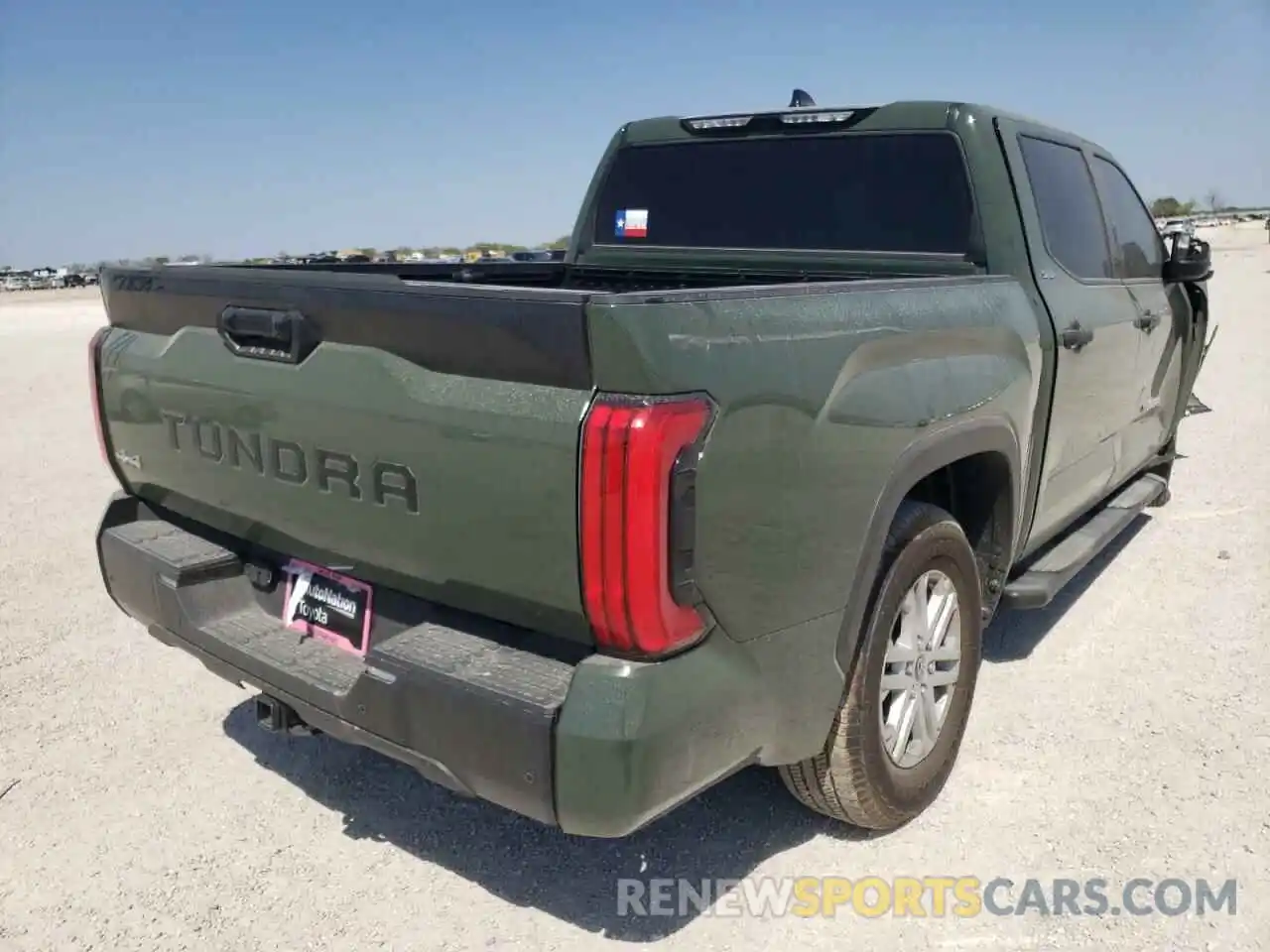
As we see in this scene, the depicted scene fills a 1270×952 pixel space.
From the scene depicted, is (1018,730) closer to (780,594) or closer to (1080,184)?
(780,594)

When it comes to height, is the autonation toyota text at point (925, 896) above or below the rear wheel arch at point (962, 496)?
below

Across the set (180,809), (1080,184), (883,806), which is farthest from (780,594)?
(1080,184)

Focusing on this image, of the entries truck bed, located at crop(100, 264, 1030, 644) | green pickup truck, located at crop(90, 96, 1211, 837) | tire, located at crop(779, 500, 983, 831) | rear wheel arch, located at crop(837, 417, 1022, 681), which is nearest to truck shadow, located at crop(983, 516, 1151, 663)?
green pickup truck, located at crop(90, 96, 1211, 837)


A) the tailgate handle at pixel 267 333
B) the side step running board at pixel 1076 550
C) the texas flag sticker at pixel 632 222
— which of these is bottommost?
the side step running board at pixel 1076 550

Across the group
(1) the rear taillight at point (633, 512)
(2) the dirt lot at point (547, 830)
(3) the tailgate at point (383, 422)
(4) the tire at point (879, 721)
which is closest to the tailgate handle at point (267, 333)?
(3) the tailgate at point (383, 422)

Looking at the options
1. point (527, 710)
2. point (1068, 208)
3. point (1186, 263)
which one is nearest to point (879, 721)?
point (527, 710)

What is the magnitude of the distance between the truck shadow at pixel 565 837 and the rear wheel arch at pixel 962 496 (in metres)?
0.74

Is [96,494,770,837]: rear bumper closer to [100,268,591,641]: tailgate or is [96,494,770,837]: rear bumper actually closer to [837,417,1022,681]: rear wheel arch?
[100,268,591,641]: tailgate

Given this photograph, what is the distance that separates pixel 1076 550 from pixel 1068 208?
4.58 ft

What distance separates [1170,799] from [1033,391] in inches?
53.3

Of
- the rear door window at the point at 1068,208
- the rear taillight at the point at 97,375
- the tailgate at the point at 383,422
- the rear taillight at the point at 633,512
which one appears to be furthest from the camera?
the rear door window at the point at 1068,208

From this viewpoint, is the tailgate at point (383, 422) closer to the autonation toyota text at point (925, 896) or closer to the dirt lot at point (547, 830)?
the dirt lot at point (547, 830)

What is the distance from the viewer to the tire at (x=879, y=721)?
8.98ft

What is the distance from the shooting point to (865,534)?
2.53 m
